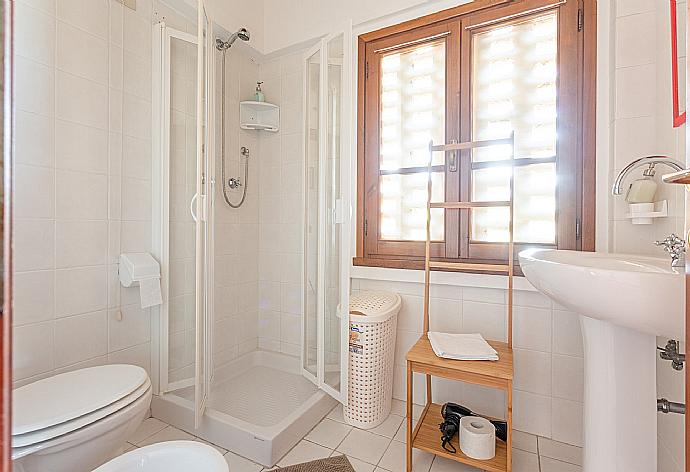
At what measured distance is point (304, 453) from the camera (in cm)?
155

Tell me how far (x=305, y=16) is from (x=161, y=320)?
80.5 inches

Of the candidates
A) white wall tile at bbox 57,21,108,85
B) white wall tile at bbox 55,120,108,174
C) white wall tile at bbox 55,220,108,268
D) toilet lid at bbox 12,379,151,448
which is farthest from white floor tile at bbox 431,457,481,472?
white wall tile at bbox 57,21,108,85

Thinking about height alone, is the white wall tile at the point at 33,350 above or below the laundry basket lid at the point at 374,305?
below

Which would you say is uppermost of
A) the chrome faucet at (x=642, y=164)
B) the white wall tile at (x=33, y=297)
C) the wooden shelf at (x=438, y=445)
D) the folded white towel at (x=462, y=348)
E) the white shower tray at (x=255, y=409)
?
the chrome faucet at (x=642, y=164)

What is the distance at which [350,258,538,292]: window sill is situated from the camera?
1732 millimetres

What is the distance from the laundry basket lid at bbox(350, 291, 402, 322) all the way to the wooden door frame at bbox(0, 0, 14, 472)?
160cm

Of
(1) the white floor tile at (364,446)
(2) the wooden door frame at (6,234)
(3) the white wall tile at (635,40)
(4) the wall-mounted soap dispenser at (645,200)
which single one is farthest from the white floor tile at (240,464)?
(3) the white wall tile at (635,40)

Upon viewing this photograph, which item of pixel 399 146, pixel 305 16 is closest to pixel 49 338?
pixel 399 146

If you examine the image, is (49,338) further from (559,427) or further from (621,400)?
(559,427)

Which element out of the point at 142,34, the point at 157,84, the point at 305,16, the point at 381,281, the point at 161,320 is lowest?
the point at 161,320

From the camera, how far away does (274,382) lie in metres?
2.22

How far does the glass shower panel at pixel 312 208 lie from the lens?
1.96 metres

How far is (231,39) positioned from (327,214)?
123 cm

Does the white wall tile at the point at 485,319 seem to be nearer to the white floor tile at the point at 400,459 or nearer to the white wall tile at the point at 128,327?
the white floor tile at the point at 400,459
